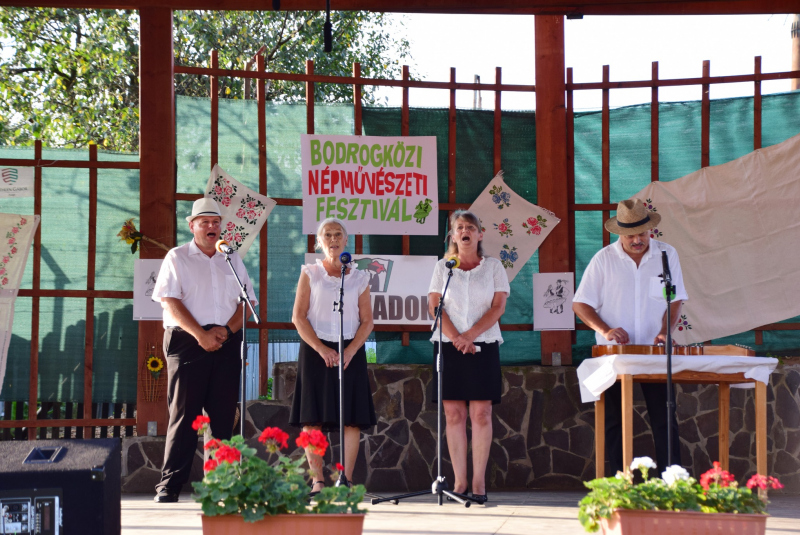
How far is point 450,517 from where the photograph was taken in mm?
4148

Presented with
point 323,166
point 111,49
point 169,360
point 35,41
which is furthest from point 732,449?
point 35,41

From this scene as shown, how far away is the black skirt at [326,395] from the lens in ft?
15.5

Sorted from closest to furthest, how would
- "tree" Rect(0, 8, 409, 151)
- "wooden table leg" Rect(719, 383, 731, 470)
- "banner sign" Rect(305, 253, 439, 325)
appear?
"wooden table leg" Rect(719, 383, 731, 470), "banner sign" Rect(305, 253, 439, 325), "tree" Rect(0, 8, 409, 151)

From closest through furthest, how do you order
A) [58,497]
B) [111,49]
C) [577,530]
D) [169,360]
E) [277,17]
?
1. [58,497]
2. [577,530]
3. [169,360]
4. [111,49]
5. [277,17]

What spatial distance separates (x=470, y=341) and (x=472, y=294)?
27 centimetres

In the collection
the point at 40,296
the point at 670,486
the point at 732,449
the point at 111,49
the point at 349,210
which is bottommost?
the point at 732,449

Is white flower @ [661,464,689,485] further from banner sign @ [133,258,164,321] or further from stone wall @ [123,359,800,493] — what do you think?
banner sign @ [133,258,164,321]

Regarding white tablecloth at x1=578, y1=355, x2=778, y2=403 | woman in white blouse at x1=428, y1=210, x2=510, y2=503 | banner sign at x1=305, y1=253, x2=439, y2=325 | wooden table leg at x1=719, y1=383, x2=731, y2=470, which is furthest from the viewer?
banner sign at x1=305, y1=253, x2=439, y2=325

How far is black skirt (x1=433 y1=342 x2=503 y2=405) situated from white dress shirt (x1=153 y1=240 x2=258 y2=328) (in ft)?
3.71

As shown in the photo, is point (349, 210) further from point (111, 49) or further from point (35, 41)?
point (35, 41)

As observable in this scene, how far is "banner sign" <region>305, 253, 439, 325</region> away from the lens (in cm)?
590

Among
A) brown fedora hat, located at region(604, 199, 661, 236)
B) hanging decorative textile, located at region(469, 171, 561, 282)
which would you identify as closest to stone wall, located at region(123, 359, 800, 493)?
hanging decorative textile, located at region(469, 171, 561, 282)

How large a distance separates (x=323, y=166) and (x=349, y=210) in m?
0.35

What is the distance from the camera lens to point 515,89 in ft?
20.1
